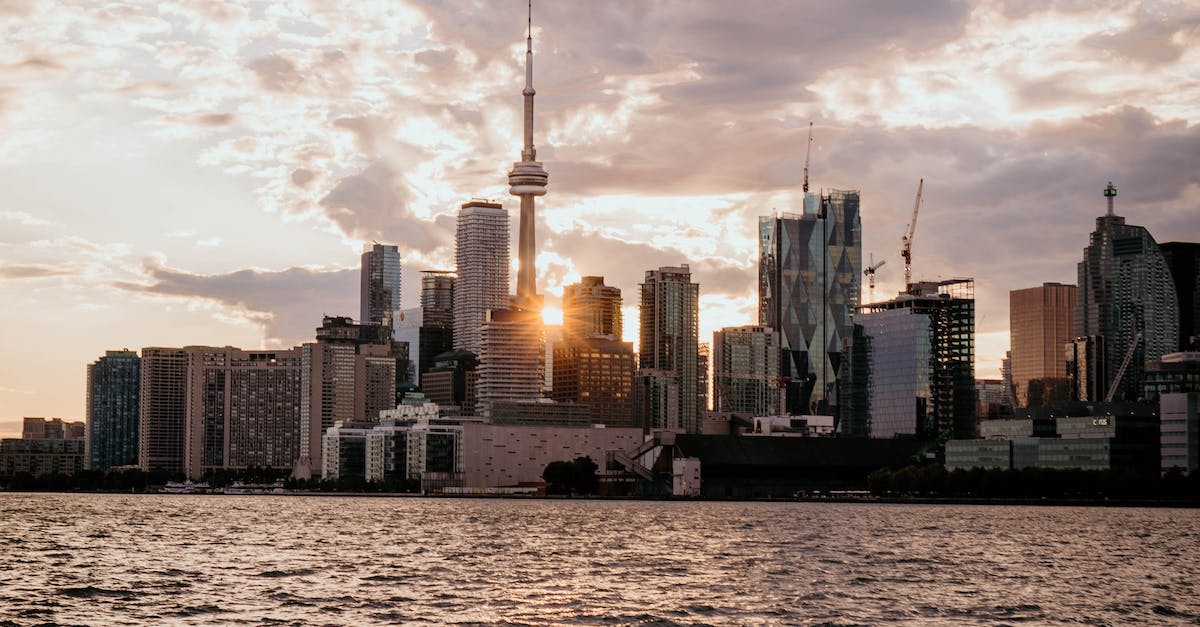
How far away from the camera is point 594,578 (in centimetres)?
10856

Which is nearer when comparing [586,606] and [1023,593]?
[586,606]

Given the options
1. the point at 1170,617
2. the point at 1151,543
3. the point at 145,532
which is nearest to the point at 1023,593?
the point at 1170,617

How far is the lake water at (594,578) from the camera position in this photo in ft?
286

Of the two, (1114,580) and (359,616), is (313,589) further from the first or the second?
(1114,580)

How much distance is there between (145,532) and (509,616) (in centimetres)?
9728

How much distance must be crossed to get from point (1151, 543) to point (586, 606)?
86.7 meters

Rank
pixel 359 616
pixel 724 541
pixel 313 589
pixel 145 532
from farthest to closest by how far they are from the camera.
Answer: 1. pixel 145 532
2. pixel 724 541
3. pixel 313 589
4. pixel 359 616

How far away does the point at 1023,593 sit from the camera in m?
102

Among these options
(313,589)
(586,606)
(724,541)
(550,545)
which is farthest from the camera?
(724,541)

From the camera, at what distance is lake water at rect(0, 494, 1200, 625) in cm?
8725

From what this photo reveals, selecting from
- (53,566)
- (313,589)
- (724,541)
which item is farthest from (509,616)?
(724,541)

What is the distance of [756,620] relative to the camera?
8525cm

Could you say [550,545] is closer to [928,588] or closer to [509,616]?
[928,588]

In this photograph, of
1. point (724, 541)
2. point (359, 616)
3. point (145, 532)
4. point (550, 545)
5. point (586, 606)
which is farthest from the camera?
point (145, 532)
